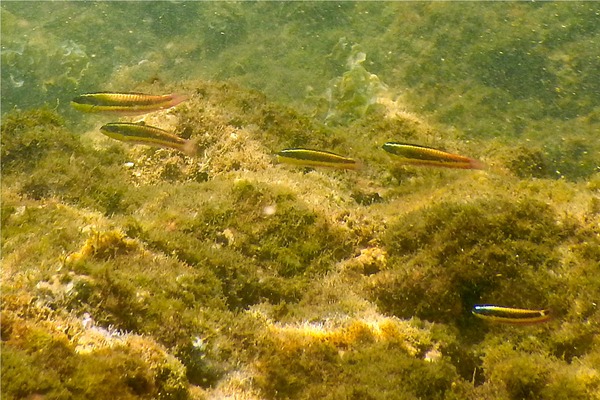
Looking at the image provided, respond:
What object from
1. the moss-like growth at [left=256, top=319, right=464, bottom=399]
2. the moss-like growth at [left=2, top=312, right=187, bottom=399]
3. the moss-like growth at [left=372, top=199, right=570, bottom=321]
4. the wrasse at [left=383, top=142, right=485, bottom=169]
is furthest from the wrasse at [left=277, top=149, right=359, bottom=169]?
the moss-like growth at [left=2, top=312, right=187, bottom=399]

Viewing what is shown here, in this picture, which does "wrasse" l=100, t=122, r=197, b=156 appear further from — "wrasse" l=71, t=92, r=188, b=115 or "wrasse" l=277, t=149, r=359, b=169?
"wrasse" l=277, t=149, r=359, b=169

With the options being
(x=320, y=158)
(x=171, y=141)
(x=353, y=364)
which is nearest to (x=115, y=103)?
(x=171, y=141)

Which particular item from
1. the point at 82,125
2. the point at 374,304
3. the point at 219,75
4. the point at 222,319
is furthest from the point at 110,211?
the point at 219,75

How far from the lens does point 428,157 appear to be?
13.0ft

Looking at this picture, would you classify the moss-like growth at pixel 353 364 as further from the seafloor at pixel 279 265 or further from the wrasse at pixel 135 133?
the wrasse at pixel 135 133

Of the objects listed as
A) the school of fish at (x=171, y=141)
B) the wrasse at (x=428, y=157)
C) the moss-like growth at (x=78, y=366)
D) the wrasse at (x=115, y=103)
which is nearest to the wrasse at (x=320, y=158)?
the school of fish at (x=171, y=141)

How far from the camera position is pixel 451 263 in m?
4.18

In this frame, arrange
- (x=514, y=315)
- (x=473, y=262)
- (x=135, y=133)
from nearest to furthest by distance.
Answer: (x=514, y=315)
(x=473, y=262)
(x=135, y=133)

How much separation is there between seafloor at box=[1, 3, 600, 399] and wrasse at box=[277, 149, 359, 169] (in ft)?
1.29

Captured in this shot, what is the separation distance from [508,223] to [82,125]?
352 inches

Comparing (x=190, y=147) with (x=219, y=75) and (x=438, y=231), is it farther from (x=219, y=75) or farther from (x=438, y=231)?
(x=219, y=75)

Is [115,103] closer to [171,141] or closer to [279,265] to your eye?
[171,141]

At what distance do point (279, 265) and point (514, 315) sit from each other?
216cm

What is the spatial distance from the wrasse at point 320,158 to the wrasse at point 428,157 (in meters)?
0.39
